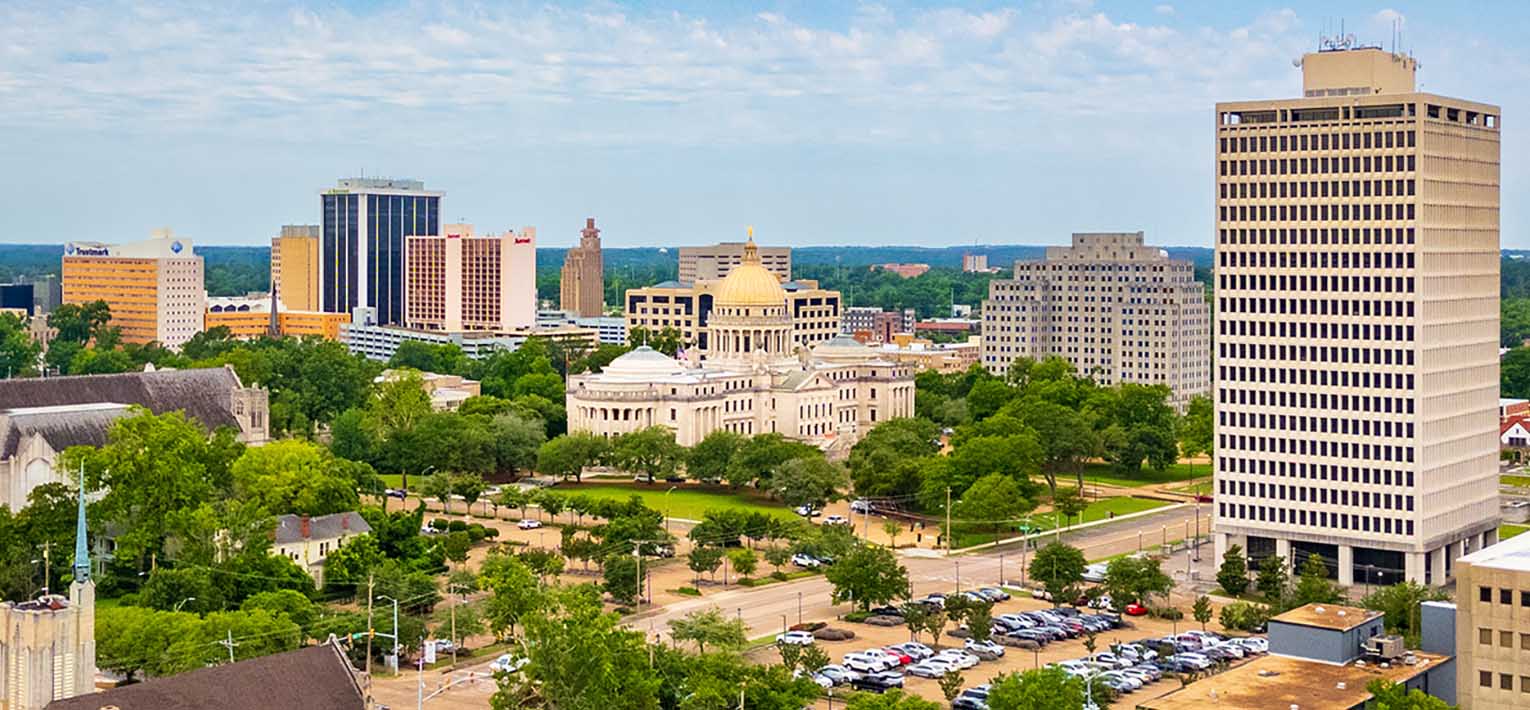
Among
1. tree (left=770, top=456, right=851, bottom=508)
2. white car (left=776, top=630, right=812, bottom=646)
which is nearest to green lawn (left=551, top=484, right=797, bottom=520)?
tree (left=770, top=456, right=851, bottom=508)

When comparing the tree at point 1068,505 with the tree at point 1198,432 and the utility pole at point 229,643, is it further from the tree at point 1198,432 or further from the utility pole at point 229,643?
the utility pole at point 229,643

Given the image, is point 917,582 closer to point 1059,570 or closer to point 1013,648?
point 1059,570

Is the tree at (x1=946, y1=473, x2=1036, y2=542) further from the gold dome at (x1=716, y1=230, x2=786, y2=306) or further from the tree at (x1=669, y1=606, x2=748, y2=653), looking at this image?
the gold dome at (x1=716, y1=230, x2=786, y2=306)

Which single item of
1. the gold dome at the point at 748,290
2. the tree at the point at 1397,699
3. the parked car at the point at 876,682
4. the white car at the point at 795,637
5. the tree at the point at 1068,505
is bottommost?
the parked car at the point at 876,682

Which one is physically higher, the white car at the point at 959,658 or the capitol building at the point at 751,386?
the capitol building at the point at 751,386

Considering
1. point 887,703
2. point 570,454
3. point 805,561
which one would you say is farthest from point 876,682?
point 570,454

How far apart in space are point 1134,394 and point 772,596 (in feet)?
225

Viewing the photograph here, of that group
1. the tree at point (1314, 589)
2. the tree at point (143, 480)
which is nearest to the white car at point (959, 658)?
the tree at point (1314, 589)

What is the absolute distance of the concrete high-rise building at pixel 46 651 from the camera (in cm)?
6906

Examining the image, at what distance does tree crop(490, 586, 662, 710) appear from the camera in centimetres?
7562

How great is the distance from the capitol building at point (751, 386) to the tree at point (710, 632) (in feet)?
252

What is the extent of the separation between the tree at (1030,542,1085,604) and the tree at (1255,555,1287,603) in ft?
35.2

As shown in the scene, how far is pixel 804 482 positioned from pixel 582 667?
6878 centimetres

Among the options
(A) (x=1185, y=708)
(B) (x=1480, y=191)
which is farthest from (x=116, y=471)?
(B) (x=1480, y=191)
